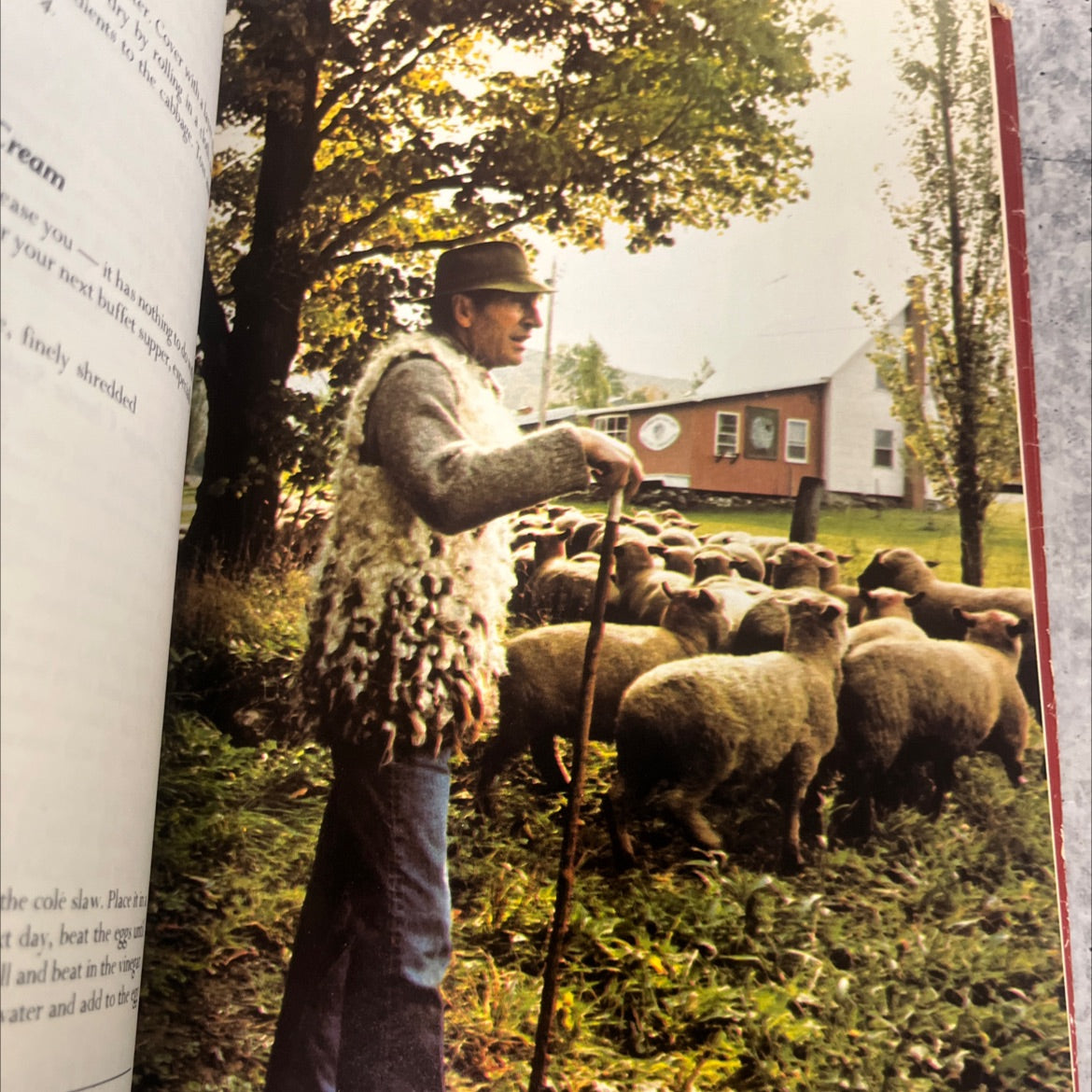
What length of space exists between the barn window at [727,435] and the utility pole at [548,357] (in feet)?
0.47

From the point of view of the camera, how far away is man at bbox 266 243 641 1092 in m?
0.76

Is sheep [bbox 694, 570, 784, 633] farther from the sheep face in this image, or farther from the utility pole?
the utility pole

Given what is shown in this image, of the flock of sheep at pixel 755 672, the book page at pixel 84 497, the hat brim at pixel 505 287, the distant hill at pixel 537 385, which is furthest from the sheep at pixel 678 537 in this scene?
the book page at pixel 84 497

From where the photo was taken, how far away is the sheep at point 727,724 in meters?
0.78

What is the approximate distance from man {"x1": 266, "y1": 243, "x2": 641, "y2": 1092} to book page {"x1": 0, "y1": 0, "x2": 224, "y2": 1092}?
13 centimetres

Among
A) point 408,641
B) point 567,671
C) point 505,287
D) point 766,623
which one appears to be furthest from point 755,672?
point 505,287

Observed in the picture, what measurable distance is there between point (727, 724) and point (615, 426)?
258 millimetres

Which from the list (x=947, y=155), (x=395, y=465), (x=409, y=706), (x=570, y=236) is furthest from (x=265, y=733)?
(x=947, y=155)

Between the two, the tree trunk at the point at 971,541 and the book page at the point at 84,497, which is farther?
the tree trunk at the point at 971,541

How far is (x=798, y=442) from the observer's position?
84cm

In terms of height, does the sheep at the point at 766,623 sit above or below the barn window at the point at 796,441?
below

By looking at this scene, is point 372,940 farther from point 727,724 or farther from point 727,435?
point 727,435

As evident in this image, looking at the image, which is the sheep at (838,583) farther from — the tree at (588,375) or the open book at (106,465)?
the tree at (588,375)

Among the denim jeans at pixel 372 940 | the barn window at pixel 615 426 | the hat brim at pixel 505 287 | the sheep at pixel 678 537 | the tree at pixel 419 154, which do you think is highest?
the tree at pixel 419 154
